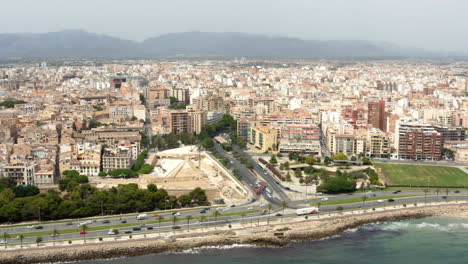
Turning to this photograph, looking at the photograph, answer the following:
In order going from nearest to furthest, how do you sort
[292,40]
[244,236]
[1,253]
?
1. [1,253]
2. [244,236]
3. [292,40]

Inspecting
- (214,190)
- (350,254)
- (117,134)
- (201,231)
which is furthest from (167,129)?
(350,254)

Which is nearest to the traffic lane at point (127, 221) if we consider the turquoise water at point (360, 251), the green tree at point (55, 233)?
the green tree at point (55, 233)

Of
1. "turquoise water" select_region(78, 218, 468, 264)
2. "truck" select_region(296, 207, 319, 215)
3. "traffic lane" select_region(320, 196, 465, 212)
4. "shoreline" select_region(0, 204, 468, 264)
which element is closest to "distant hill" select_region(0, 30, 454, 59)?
"traffic lane" select_region(320, 196, 465, 212)

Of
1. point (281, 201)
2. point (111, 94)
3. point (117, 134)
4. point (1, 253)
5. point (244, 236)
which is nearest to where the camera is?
point (1, 253)

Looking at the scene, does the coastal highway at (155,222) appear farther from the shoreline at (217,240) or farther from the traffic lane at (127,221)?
the shoreline at (217,240)

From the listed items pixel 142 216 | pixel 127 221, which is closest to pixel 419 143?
pixel 142 216

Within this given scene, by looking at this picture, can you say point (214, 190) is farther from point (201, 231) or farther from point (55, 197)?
point (55, 197)
